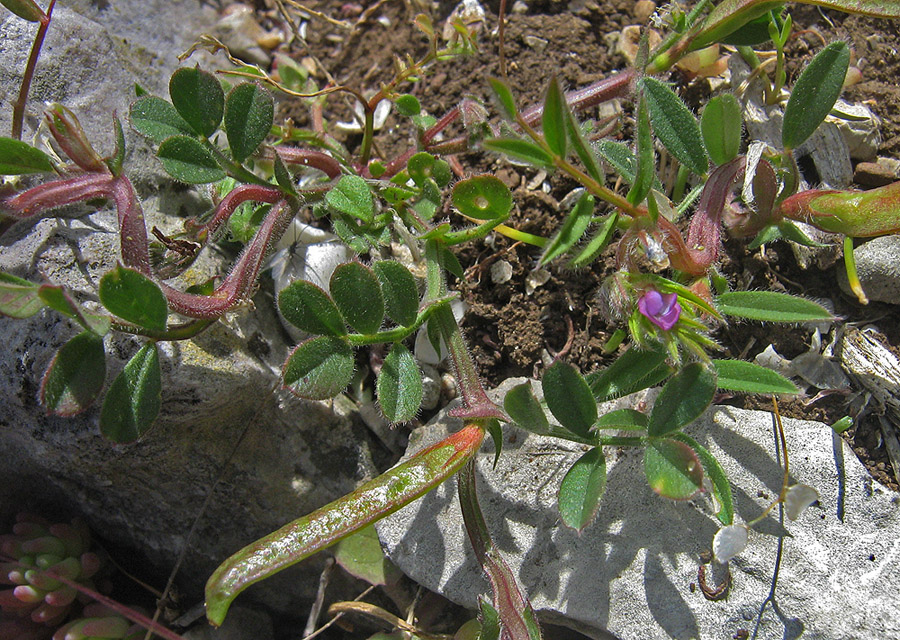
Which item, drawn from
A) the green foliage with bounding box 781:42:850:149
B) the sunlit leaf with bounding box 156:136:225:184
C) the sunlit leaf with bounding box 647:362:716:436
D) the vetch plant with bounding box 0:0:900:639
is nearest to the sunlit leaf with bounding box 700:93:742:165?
the vetch plant with bounding box 0:0:900:639

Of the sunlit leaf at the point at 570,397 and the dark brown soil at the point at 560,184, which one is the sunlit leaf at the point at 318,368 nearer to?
the sunlit leaf at the point at 570,397

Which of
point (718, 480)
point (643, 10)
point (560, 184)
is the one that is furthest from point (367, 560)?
point (643, 10)

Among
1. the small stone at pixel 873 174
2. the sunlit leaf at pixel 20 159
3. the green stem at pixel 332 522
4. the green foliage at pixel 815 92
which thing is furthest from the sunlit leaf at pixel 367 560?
the small stone at pixel 873 174

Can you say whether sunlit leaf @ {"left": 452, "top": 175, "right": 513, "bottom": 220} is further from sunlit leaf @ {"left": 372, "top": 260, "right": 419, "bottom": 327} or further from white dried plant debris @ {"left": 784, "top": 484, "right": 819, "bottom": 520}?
white dried plant debris @ {"left": 784, "top": 484, "right": 819, "bottom": 520}

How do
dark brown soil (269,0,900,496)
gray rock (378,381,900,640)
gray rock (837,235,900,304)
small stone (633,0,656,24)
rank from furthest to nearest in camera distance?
1. small stone (633,0,656,24)
2. dark brown soil (269,0,900,496)
3. gray rock (837,235,900,304)
4. gray rock (378,381,900,640)

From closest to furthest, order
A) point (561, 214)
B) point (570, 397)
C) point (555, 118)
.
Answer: point (555, 118), point (570, 397), point (561, 214)

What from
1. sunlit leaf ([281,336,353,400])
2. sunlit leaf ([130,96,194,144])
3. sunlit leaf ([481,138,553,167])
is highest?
sunlit leaf ([481,138,553,167])

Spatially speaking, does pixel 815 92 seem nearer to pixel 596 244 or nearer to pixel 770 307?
pixel 770 307

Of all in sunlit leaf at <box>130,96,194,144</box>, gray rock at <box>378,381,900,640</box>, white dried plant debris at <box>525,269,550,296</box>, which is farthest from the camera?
white dried plant debris at <box>525,269,550,296</box>
